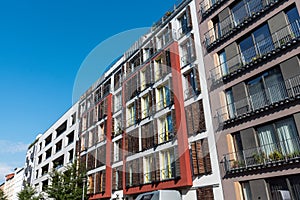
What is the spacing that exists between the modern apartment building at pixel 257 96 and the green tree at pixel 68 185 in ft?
59.9

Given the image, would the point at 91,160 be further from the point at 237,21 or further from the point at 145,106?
the point at 237,21

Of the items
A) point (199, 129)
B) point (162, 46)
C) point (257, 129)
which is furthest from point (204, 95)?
point (162, 46)

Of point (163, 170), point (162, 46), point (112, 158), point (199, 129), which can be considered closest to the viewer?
point (199, 129)

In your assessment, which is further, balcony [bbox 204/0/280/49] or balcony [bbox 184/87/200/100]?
balcony [bbox 184/87/200/100]

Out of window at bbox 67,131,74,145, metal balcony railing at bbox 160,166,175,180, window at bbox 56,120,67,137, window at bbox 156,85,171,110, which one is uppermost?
window at bbox 56,120,67,137

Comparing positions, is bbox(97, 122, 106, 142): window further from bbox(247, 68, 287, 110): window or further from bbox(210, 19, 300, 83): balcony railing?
bbox(247, 68, 287, 110): window

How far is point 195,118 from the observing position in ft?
65.4

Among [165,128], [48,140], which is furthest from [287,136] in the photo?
[48,140]

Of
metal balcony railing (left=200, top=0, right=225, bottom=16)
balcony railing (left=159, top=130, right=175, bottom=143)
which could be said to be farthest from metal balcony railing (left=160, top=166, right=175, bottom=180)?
metal balcony railing (left=200, top=0, right=225, bottom=16)

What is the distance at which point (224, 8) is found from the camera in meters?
20.3

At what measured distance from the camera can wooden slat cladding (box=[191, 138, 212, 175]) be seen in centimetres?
1800

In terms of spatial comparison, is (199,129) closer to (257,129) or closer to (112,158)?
(257,129)

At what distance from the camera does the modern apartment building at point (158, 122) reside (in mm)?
19031

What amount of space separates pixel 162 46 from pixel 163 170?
474 inches
